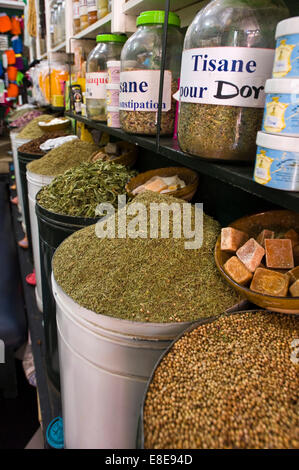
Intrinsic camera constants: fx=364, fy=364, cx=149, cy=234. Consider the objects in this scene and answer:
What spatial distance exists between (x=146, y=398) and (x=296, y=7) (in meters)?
0.99

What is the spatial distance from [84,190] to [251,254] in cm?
71

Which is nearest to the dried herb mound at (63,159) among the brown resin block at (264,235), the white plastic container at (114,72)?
the white plastic container at (114,72)

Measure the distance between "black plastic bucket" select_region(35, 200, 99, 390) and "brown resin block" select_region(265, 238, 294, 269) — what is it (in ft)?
1.92

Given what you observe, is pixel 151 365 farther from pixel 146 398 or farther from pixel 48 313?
pixel 48 313

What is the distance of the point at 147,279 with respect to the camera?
0.80 metres

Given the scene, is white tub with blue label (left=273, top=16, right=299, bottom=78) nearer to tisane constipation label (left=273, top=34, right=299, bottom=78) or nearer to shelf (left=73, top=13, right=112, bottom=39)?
tisane constipation label (left=273, top=34, right=299, bottom=78)

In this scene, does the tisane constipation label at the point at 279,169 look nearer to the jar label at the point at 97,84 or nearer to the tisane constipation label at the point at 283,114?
the tisane constipation label at the point at 283,114

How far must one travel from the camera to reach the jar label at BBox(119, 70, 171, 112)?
1095 mm

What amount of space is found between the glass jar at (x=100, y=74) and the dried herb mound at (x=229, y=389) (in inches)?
48.7

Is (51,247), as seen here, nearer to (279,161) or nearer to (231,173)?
(231,173)

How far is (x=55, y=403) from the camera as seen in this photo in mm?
1406

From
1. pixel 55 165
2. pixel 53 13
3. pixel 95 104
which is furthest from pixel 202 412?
pixel 53 13

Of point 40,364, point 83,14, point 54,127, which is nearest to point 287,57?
point 40,364

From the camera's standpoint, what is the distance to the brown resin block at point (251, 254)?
2.36 feet
